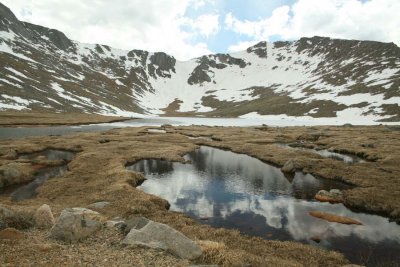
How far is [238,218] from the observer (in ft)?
92.7

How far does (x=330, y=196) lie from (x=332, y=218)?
20.8 ft

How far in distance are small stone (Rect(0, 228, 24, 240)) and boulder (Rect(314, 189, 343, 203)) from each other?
2891 cm

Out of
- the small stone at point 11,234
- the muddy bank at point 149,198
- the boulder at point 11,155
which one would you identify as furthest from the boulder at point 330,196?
the boulder at point 11,155

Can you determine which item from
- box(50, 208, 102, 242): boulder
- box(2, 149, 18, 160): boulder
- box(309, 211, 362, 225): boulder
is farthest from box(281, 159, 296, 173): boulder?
box(2, 149, 18, 160): boulder

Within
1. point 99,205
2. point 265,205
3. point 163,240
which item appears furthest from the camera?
point 265,205

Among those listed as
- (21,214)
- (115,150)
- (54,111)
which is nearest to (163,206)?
(21,214)

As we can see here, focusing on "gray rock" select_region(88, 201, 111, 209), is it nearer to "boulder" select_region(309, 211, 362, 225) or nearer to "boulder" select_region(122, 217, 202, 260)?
"boulder" select_region(122, 217, 202, 260)

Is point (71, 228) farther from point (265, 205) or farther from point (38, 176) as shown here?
point (38, 176)

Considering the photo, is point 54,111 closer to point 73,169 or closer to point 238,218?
point 73,169

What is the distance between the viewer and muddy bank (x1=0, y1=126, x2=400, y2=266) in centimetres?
1491

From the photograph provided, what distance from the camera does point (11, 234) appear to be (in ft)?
51.4

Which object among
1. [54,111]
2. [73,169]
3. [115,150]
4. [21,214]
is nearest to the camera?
[21,214]

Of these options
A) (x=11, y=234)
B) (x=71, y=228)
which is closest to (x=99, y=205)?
(x=71, y=228)

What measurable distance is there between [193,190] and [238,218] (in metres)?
10.5
